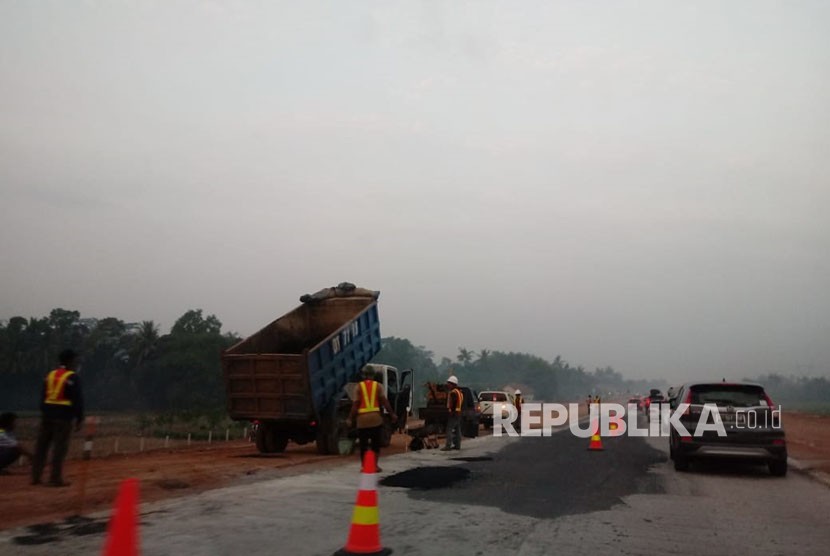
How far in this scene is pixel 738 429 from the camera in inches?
519

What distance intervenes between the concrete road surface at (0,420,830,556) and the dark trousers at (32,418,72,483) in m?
2.15

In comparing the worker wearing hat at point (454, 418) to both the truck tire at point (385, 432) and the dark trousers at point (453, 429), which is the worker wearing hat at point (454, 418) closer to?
the dark trousers at point (453, 429)

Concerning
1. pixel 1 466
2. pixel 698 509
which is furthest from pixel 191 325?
pixel 698 509

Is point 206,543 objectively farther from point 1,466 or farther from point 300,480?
point 1,466

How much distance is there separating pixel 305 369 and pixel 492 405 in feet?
56.0

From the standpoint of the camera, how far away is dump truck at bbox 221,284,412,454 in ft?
52.2

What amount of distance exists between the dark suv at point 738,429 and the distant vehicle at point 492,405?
1722cm

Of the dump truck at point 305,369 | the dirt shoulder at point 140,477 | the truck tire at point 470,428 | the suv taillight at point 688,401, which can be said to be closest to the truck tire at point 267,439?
the dump truck at point 305,369

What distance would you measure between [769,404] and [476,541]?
8.39m

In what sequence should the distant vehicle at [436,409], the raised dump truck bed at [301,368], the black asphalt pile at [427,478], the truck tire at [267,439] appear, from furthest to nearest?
the distant vehicle at [436,409] < the truck tire at [267,439] < the raised dump truck bed at [301,368] < the black asphalt pile at [427,478]

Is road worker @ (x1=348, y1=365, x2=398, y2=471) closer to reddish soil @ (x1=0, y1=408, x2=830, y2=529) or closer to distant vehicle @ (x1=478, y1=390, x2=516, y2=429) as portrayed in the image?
reddish soil @ (x1=0, y1=408, x2=830, y2=529)

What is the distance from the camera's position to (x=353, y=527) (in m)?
6.36

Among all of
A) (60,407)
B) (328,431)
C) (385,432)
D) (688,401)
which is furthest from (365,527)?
(385,432)

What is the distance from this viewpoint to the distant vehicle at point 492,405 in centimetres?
3113
